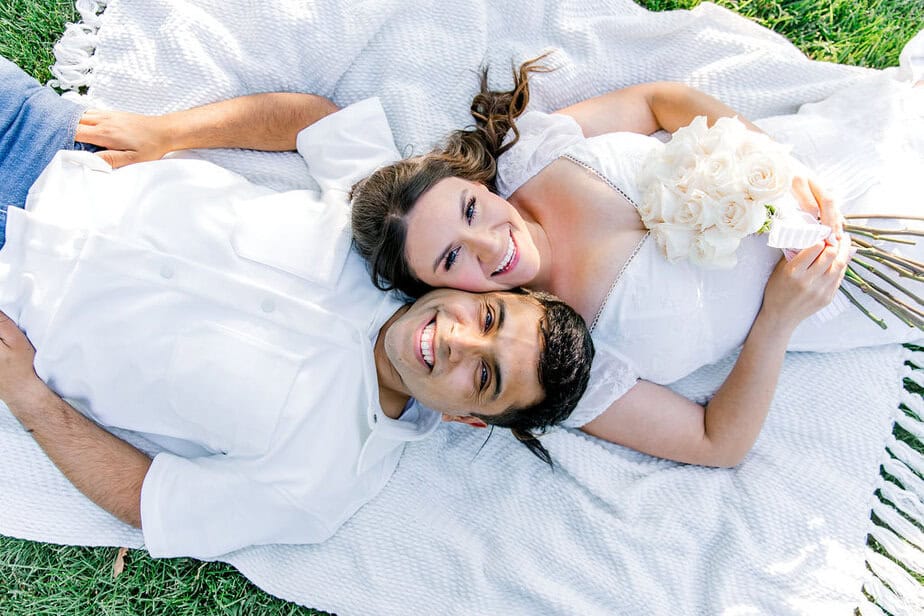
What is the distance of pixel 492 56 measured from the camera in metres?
3.15

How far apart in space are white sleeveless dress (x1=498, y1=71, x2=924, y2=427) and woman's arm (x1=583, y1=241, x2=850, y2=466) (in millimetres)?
66

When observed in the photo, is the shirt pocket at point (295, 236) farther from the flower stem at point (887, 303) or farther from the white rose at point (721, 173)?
the flower stem at point (887, 303)

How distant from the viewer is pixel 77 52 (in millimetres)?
2988

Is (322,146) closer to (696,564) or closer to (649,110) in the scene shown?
(649,110)

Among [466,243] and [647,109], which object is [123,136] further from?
[647,109]

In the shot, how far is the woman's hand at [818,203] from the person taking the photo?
244 centimetres

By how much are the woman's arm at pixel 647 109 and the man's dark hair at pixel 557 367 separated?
34.4 inches

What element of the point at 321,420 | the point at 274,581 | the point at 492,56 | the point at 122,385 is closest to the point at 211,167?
the point at 122,385

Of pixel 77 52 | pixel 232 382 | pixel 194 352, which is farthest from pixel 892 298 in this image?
pixel 77 52

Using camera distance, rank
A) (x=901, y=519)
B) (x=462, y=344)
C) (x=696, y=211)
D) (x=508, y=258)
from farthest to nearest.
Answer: (x=901, y=519), (x=508, y=258), (x=696, y=211), (x=462, y=344)

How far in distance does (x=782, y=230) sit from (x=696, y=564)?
4.22 ft

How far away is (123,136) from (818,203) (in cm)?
252

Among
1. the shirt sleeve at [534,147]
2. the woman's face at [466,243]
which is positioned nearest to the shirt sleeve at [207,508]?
the woman's face at [466,243]

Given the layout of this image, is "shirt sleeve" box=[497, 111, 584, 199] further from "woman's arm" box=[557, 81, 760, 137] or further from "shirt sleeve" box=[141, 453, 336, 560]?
"shirt sleeve" box=[141, 453, 336, 560]
